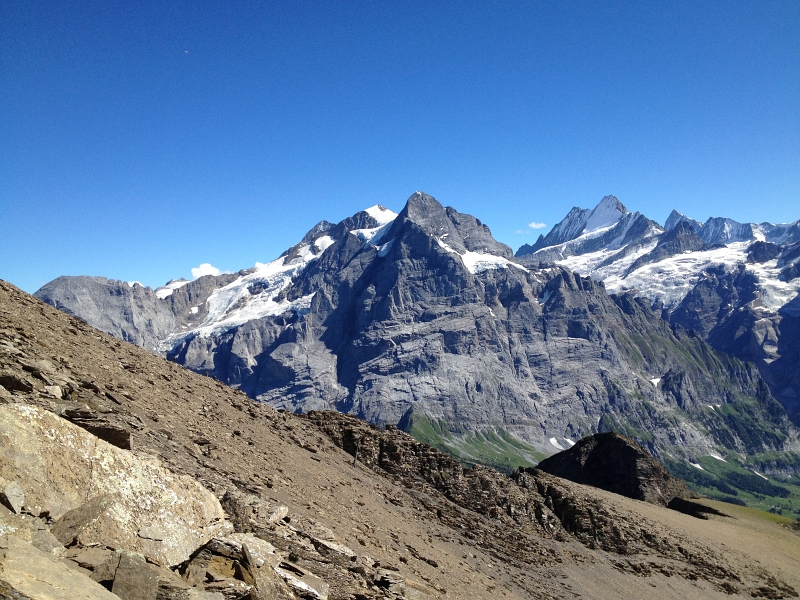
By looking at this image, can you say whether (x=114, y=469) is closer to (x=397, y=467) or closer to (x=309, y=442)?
(x=309, y=442)

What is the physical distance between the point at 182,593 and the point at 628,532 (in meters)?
59.8

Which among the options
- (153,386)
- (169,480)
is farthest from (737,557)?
(169,480)

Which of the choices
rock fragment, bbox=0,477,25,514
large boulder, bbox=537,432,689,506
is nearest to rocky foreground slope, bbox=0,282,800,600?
rock fragment, bbox=0,477,25,514

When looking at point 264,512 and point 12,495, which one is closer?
point 12,495

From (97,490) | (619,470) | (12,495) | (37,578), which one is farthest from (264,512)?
(619,470)

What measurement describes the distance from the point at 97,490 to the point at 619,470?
9577cm

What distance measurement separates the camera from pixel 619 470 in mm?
→ 97562

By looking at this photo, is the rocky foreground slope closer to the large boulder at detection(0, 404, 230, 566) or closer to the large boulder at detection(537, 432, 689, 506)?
the large boulder at detection(0, 404, 230, 566)

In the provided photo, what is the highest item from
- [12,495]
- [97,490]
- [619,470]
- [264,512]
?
[12,495]

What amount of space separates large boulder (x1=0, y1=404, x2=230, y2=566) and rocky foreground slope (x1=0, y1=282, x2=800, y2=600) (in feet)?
0.16

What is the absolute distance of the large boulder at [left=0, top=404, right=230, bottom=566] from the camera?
595 inches

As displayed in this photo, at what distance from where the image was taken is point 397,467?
181ft

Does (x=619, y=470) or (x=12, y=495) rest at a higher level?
(x=12, y=495)

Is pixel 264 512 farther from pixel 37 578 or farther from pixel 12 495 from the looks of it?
pixel 37 578
